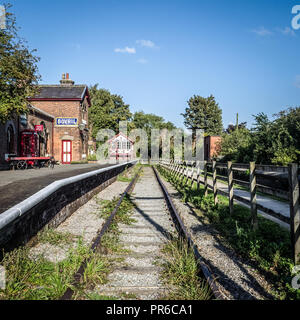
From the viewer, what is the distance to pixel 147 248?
14.1 ft

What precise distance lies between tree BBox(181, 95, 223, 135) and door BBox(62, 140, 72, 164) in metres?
49.0

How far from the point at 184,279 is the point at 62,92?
92.8ft

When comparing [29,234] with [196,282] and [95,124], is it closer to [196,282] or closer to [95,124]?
[196,282]

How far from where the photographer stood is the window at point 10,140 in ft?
53.8

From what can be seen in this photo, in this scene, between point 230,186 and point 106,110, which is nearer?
point 230,186

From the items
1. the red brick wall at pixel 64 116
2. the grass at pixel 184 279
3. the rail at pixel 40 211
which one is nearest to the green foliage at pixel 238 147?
the rail at pixel 40 211

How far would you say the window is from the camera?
16.4 m

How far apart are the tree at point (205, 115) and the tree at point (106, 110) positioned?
57.6 feet

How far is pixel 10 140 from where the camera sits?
55.1 ft

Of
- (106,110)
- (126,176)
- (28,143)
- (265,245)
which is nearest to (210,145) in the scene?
(126,176)

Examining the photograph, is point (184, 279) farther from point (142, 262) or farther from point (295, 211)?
point (295, 211)

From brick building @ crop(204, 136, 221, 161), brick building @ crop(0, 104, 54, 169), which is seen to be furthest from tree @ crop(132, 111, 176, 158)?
brick building @ crop(0, 104, 54, 169)

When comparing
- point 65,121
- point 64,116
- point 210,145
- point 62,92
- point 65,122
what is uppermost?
point 62,92

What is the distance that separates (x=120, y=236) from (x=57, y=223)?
156cm
